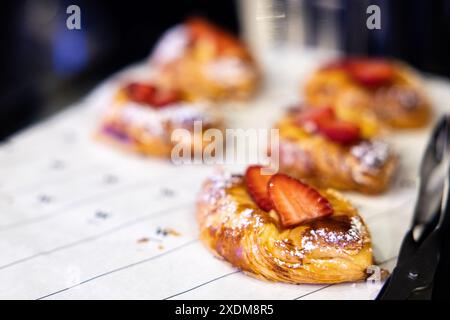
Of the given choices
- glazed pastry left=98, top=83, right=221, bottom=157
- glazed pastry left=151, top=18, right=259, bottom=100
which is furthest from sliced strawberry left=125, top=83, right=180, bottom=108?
glazed pastry left=151, top=18, right=259, bottom=100

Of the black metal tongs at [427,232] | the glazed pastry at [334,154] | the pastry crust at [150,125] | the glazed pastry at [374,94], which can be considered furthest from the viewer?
the glazed pastry at [374,94]

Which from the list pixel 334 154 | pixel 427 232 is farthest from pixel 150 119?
pixel 427 232

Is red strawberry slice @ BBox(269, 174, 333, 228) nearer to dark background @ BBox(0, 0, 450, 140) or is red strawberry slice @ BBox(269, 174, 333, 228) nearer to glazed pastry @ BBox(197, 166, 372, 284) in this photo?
glazed pastry @ BBox(197, 166, 372, 284)

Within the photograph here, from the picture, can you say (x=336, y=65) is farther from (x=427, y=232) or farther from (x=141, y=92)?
(x=427, y=232)

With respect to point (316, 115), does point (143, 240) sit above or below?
below

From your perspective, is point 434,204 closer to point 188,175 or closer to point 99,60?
point 188,175

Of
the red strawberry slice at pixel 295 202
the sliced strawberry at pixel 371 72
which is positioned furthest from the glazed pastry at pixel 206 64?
the red strawberry slice at pixel 295 202

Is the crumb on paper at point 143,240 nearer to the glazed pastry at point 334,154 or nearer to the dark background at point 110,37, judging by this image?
the glazed pastry at point 334,154
